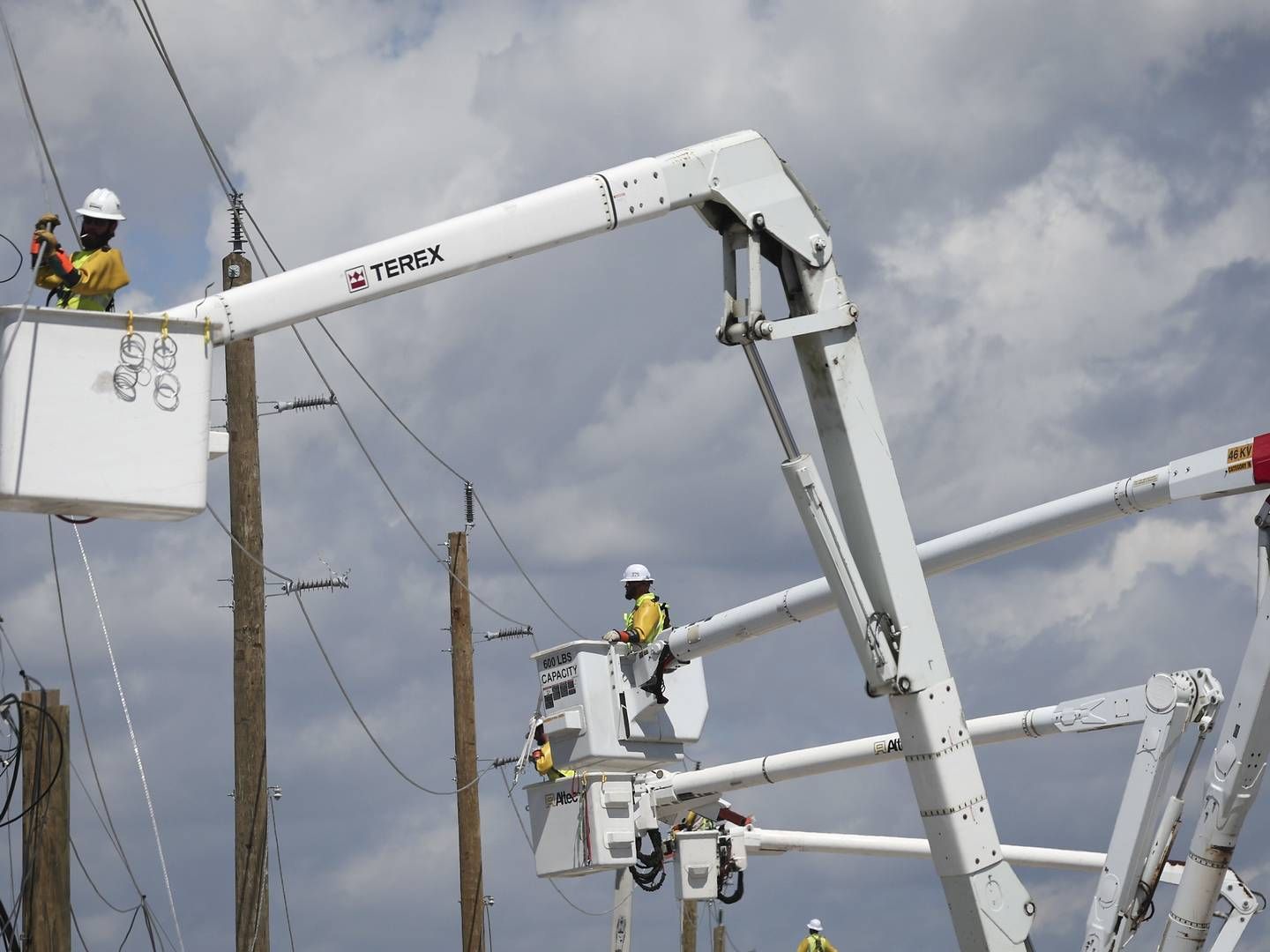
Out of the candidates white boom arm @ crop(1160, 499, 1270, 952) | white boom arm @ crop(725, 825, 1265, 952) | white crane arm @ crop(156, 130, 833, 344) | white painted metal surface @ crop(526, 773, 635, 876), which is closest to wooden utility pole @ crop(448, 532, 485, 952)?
white boom arm @ crop(725, 825, 1265, 952)

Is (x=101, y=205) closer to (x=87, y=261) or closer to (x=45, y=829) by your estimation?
(x=87, y=261)

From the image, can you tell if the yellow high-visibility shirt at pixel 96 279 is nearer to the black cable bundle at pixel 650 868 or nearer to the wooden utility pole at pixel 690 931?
the black cable bundle at pixel 650 868

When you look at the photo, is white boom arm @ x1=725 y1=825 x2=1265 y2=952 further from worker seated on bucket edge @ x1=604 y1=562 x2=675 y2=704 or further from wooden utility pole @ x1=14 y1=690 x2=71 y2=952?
wooden utility pole @ x1=14 y1=690 x2=71 y2=952

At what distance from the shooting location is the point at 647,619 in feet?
49.3

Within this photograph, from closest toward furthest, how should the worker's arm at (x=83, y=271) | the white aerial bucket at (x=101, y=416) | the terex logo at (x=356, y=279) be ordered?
the white aerial bucket at (x=101, y=416) → the worker's arm at (x=83, y=271) → the terex logo at (x=356, y=279)

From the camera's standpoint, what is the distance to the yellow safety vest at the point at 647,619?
14922 mm

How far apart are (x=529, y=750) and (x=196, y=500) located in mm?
8724

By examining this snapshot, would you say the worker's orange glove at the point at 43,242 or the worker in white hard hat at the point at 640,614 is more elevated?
the worker in white hard hat at the point at 640,614

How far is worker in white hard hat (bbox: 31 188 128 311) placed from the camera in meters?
7.42

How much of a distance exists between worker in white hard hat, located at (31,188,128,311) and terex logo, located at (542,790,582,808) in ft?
26.7

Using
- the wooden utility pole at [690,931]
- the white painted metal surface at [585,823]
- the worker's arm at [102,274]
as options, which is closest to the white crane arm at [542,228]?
the worker's arm at [102,274]

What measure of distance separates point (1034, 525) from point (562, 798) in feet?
16.2

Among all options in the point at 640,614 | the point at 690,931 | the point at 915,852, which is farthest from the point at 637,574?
the point at 690,931

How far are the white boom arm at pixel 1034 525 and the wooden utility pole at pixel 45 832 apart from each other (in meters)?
5.43
